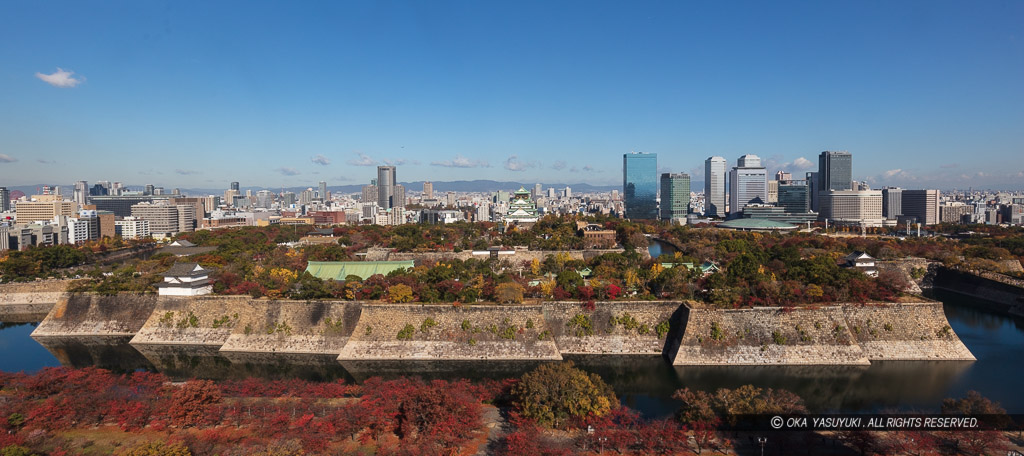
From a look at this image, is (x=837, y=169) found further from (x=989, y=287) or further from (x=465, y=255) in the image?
(x=465, y=255)

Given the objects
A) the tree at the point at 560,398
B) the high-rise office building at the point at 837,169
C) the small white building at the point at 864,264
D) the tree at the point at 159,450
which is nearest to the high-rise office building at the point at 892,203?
the high-rise office building at the point at 837,169

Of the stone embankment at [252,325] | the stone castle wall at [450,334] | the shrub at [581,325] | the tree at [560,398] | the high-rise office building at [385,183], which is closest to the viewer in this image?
the tree at [560,398]

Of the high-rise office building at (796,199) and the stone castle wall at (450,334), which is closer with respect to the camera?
the stone castle wall at (450,334)


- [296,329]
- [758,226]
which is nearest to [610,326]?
[296,329]

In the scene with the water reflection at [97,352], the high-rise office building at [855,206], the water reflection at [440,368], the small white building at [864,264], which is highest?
the high-rise office building at [855,206]

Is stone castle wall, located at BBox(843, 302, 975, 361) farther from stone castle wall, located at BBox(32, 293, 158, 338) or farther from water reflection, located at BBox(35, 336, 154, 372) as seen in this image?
stone castle wall, located at BBox(32, 293, 158, 338)

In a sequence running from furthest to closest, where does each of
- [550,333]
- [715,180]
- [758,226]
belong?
[715,180] → [758,226] → [550,333]

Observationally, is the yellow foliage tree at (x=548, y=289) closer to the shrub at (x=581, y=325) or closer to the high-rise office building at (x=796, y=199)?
the shrub at (x=581, y=325)
